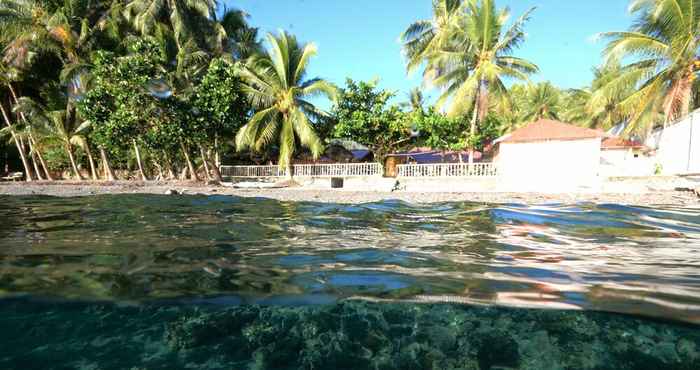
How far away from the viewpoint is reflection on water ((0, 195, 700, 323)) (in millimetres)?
2520

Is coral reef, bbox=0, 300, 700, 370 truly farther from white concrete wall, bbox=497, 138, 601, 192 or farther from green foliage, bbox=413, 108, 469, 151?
green foliage, bbox=413, 108, 469, 151

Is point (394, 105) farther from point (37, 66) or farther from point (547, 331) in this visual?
point (37, 66)

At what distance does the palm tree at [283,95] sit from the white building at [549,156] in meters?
8.78

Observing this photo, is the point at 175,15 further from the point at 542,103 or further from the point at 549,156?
the point at 542,103

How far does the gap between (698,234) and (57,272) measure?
23.9 ft

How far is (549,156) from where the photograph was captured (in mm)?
14773

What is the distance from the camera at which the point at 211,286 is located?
2.68 meters

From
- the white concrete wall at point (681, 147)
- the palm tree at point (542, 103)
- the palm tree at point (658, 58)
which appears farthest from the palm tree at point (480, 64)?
the palm tree at point (542, 103)

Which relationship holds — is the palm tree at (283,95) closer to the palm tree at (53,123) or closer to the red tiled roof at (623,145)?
the palm tree at (53,123)

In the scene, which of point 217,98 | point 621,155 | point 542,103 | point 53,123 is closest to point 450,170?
point 217,98

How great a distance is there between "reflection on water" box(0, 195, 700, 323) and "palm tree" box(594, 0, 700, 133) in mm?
9954

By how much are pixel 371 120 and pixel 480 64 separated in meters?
5.80

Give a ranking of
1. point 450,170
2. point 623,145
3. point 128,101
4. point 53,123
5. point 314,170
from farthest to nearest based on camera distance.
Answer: point 623,145 → point 53,123 → point 314,170 → point 128,101 → point 450,170

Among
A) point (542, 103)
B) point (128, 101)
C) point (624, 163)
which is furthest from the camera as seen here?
point (542, 103)
